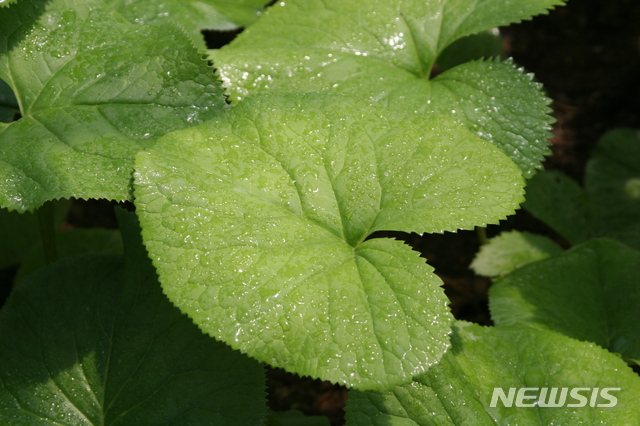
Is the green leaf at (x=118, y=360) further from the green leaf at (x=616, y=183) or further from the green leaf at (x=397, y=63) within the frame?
the green leaf at (x=616, y=183)

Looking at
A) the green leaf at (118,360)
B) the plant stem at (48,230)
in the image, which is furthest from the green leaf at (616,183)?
the plant stem at (48,230)

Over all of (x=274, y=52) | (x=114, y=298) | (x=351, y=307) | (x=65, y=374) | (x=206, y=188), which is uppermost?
(x=274, y=52)

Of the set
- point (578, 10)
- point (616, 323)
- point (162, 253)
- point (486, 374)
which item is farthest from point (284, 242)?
point (578, 10)

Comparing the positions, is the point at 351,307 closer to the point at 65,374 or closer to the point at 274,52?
the point at 65,374

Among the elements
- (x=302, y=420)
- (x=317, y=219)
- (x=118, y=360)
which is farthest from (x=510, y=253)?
(x=118, y=360)

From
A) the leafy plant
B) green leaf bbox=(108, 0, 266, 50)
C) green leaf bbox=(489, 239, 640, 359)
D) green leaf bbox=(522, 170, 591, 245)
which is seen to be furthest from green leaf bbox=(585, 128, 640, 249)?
green leaf bbox=(108, 0, 266, 50)
